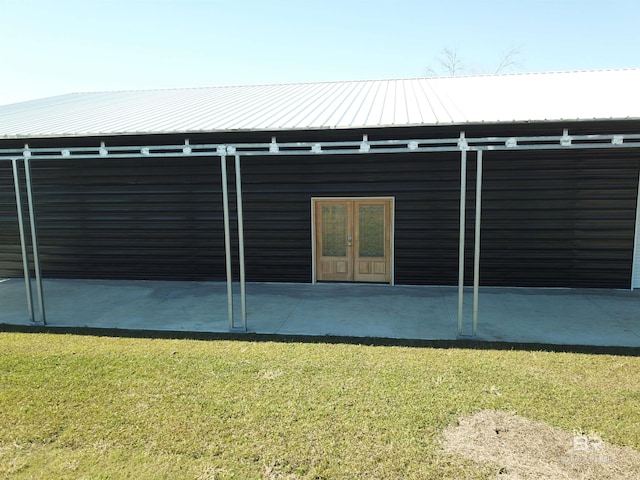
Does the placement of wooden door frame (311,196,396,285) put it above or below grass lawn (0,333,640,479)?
above

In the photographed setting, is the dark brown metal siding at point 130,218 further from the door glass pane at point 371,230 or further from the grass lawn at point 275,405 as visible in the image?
the grass lawn at point 275,405

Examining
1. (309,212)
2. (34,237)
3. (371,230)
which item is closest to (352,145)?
(309,212)

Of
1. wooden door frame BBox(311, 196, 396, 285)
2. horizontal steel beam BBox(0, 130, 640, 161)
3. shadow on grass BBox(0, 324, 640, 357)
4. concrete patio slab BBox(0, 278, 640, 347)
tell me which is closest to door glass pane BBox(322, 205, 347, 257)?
wooden door frame BBox(311, 196, 396, 285)

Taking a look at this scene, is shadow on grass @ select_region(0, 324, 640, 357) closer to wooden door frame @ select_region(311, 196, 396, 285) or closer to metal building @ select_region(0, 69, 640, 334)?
metal building @ select_region(0, 69, 640, 334)

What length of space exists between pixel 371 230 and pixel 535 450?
6.13 metres

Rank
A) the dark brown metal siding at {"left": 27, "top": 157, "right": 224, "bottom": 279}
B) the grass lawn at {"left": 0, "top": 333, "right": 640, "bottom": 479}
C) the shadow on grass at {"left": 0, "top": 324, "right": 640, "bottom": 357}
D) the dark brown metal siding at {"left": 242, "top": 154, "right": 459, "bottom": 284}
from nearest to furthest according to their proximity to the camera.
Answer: the grass lawn at {"left": 0, "top": 333, "right": 640, "bottom": 479}
the shadow on grass at {"left": 0, "top": 324, "right": 640, "bottom": 357}
the dark brown metal siding at {"left": 242, "top": 154, "right": 459, "bottom": 284}
the dark brown metal siding at {"left": 27, "top": 157, "right": 224, "bottom": 279}

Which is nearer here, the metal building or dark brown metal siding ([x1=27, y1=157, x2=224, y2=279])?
the metal building

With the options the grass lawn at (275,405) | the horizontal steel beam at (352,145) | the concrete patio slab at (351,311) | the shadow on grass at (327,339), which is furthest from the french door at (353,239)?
the grass lawn at (275,405)

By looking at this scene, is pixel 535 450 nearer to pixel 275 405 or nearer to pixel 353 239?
pixel 275 405

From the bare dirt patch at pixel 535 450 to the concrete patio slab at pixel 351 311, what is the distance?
226 centimetres

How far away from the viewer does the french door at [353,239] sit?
30.3 ft

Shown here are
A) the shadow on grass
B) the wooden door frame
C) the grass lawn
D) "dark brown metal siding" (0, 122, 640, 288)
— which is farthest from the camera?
the wooden door frame

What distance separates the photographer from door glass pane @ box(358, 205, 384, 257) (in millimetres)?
9219

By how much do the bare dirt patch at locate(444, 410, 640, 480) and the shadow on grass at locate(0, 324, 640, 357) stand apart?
1880mm
